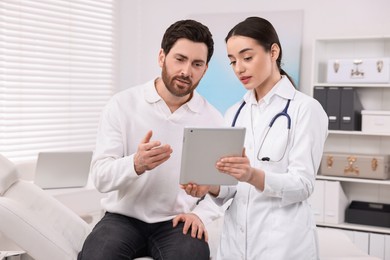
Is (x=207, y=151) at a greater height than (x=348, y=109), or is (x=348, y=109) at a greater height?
(x=348, y=109)

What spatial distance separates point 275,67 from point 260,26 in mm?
167

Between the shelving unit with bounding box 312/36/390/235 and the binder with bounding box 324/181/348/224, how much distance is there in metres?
0.04

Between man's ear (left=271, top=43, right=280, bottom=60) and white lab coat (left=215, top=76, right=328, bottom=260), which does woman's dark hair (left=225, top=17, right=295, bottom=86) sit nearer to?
man's ear (left=271, top=43, right=280, bottom=60)

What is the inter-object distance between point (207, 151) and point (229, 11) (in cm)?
352

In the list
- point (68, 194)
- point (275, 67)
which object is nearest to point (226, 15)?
point (68, 194)

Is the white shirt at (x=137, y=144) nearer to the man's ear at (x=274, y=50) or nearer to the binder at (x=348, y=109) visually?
the man's ear at (x=274, y=50)

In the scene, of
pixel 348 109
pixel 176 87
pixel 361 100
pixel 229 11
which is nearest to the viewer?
pixel 176 87

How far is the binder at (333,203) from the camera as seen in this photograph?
4461mm

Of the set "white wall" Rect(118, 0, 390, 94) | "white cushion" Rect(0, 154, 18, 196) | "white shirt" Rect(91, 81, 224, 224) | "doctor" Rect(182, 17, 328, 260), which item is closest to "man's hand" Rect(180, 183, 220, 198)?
"doctor" Rect(182, 17, 328, 260)

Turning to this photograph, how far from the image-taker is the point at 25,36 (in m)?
4.71

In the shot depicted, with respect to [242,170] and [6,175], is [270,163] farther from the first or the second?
[6,175]

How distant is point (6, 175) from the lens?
2.58 meters

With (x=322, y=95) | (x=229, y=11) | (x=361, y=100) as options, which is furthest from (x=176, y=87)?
(x=229, y=11)

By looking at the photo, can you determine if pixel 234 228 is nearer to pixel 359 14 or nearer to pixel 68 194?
pixel 68 194
